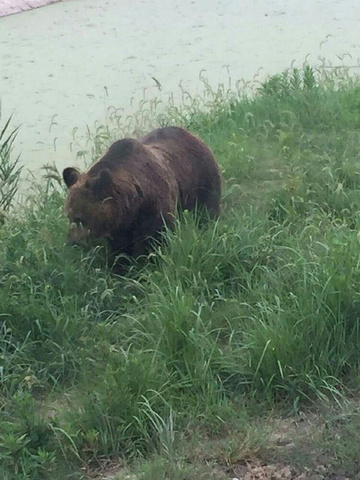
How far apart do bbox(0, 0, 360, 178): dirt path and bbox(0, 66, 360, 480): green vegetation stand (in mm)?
2735

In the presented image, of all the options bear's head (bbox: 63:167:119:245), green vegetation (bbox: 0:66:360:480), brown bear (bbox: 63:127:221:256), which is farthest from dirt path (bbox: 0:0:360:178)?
green vegetation (bbox: 0:66:360:480)

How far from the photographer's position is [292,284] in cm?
370

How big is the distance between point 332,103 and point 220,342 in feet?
11.2

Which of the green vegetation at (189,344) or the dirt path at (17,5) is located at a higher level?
the dirt path at (17,5)

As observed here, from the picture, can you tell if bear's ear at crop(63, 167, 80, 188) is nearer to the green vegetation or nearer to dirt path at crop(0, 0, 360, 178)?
the green vegetation

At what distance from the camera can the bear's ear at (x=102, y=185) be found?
13.6 ft

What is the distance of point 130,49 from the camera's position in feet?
33.6

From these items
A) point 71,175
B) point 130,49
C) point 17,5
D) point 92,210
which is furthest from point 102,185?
point 17,5

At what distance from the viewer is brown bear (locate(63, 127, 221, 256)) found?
4219 millimetres

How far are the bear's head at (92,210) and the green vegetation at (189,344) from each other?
113mm

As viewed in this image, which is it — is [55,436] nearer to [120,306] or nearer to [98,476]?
[98,476]

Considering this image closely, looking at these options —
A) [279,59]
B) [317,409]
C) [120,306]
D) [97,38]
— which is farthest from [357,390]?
[97,38]

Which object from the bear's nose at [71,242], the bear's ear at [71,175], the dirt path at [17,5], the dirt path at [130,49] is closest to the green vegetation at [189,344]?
the bear's nose at [71,242]

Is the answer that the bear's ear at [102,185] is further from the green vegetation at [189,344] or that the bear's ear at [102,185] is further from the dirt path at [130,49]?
the dirt path at [130,49]
